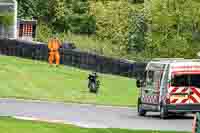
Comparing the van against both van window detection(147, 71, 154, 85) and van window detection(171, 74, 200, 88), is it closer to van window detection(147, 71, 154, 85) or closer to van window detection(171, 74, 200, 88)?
van window detection(171, 74, 200, 88)

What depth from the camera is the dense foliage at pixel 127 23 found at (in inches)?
3071

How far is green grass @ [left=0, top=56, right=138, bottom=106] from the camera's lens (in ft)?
131

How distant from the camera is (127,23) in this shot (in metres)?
83.3

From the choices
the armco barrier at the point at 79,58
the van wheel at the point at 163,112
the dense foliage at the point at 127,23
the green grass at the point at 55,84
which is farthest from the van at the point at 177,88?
the dense foliage at the point at 127,23

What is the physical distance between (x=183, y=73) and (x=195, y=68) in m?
0.61

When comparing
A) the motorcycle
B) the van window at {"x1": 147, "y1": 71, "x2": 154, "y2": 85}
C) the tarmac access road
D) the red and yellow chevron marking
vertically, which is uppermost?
the van window at {"x1": 147, "y1": 71, "x2": 154, "y2": 85}

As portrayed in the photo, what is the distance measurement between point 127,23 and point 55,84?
127ft

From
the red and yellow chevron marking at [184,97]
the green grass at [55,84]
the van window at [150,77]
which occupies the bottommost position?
the green grass at [55,84]

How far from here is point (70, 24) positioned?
87000 mm

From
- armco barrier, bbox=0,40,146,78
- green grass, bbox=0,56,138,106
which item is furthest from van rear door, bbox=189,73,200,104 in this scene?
armco barrier, bbox=0,40,146,78

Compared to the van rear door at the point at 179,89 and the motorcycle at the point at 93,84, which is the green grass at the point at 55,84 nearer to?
the motorcycle at the point at 93,84

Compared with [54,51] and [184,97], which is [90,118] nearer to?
[184,97]

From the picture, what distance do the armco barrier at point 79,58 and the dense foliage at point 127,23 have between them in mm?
18050

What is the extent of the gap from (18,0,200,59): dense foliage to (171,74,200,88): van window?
150ft
